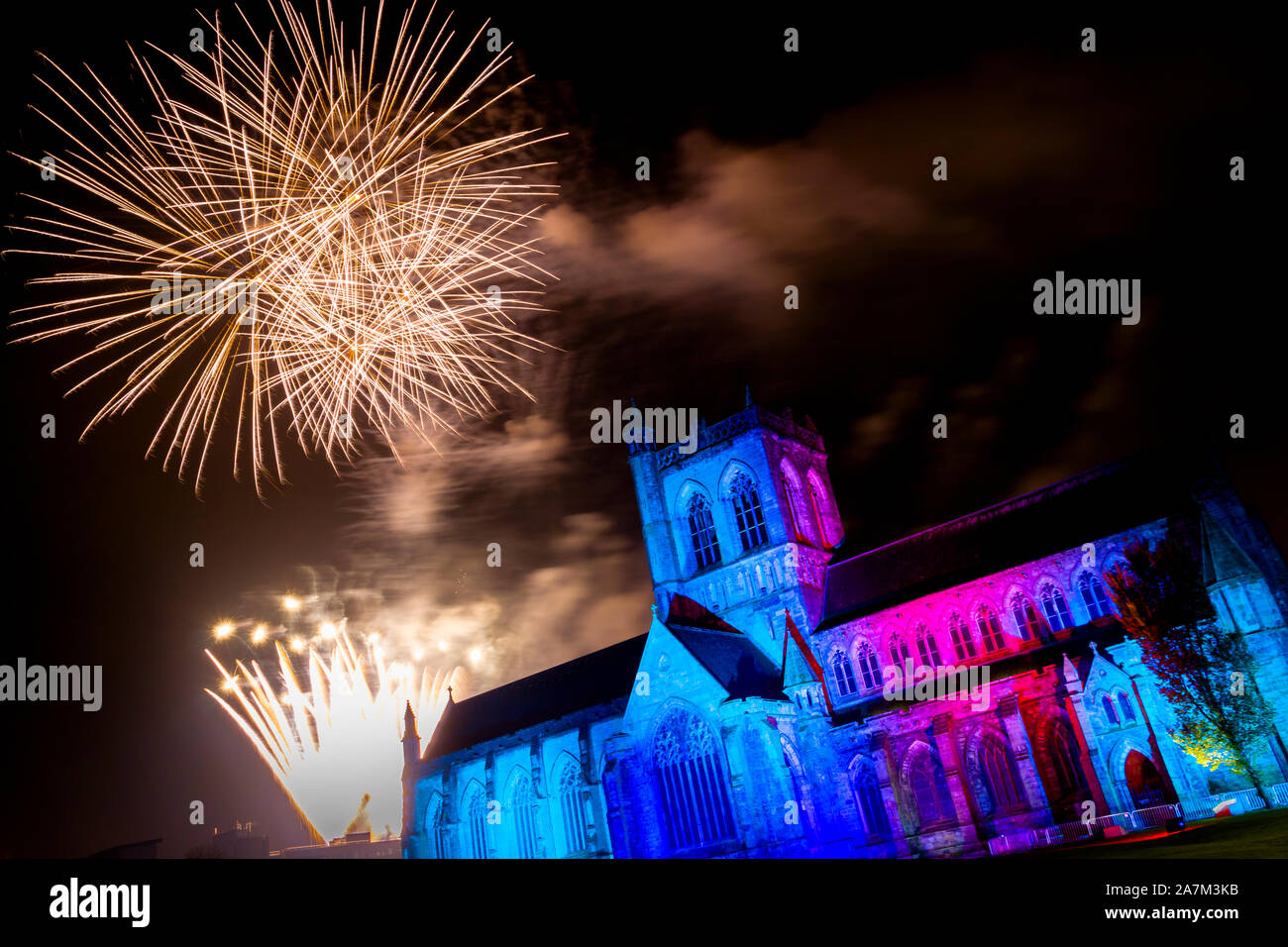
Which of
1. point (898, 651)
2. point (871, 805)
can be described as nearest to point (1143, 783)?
point (871, 805)

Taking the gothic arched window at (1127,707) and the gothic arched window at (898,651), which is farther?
the gothic arched window at (898,651)

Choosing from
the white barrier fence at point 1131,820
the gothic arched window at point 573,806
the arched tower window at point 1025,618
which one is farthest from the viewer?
the gothic arched window at point 573,806

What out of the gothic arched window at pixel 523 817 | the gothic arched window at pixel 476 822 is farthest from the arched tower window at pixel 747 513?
the gothic arched window at pixel 476 822

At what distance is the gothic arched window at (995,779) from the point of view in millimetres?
35938

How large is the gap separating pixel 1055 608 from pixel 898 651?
737 cm

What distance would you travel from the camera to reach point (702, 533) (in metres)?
50.4

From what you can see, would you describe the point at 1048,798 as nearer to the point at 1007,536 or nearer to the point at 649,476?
the point at 1007,536

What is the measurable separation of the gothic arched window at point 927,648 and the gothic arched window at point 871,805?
5997mm

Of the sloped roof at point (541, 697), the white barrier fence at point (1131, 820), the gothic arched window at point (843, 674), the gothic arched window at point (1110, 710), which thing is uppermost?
the sloped roof at point (541, 697)

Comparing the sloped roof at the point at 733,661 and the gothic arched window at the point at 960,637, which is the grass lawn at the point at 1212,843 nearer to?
the gothic arched window at the point at 960,637

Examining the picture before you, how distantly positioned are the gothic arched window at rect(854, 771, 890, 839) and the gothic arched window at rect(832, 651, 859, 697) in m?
4.69

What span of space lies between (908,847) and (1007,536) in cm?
1503
